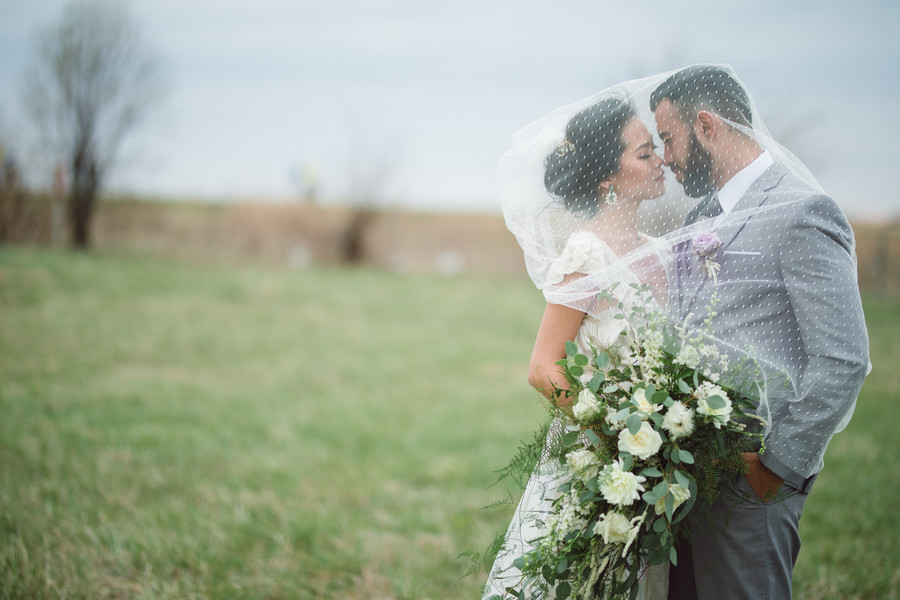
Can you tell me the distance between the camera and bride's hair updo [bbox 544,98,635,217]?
181 cm

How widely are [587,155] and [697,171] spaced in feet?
1.02

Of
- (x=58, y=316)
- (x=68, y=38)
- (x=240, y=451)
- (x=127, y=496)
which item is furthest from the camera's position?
(x=68, y=38)

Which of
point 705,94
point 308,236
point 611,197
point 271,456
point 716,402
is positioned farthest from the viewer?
point 308,236

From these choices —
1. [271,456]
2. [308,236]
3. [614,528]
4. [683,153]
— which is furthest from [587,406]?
[308,236]

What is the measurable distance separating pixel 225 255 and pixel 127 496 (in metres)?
16.1

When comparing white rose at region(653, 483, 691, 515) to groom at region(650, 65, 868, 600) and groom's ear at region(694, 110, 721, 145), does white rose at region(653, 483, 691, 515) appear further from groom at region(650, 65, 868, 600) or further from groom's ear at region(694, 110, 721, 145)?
groom's ear at region(694, 110, 721, 145)

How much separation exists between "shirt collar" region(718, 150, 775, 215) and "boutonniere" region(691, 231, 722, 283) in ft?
0.33

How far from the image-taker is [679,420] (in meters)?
1.55

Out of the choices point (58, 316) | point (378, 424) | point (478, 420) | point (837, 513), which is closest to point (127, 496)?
point (378, 424)

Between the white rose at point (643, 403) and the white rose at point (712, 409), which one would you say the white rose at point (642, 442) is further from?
the white rose at point (712, 409)

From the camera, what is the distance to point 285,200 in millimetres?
20484

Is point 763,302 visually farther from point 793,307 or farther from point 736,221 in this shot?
point 736,221

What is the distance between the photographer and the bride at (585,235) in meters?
1.79

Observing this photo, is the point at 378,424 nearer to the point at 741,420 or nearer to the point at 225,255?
the point at 741,420
